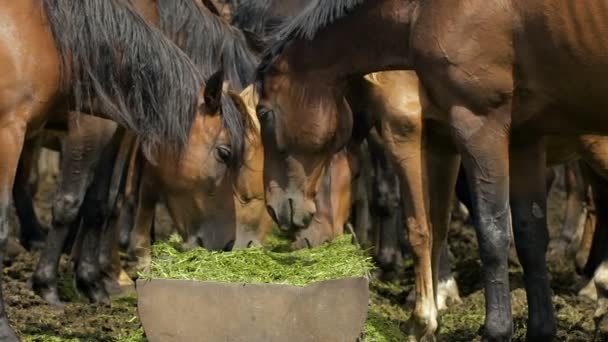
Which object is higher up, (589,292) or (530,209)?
(530,209)

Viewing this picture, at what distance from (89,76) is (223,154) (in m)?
1.23

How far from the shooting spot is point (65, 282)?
1009 centimetres

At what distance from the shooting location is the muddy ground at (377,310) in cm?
823

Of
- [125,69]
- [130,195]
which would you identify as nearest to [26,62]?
[125,69]

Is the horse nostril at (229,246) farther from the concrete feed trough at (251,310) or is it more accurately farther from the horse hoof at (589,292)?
the horse hoof at (589,292)

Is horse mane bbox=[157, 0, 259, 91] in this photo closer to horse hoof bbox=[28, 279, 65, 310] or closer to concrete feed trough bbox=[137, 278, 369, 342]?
horse hoof bbox=[28, 279, 65, 310]

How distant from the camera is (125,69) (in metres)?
8.02

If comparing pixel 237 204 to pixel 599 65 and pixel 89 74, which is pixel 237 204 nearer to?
pixel 89 74

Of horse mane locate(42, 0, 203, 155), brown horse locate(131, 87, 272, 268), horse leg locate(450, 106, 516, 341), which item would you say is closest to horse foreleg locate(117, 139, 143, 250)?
brown horse locate(131, 87, 272, 268)

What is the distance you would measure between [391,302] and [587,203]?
7.40ft

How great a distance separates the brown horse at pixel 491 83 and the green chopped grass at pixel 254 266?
0.70m

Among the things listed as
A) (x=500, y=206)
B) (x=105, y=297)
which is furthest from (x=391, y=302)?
(x=500, y=206)

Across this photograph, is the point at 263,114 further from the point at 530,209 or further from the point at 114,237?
the point at 114,237

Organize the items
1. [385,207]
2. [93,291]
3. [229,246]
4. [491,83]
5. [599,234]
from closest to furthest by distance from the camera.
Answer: [491,83]
[229,246]
[93,291]
[599,234]
[385,207]
